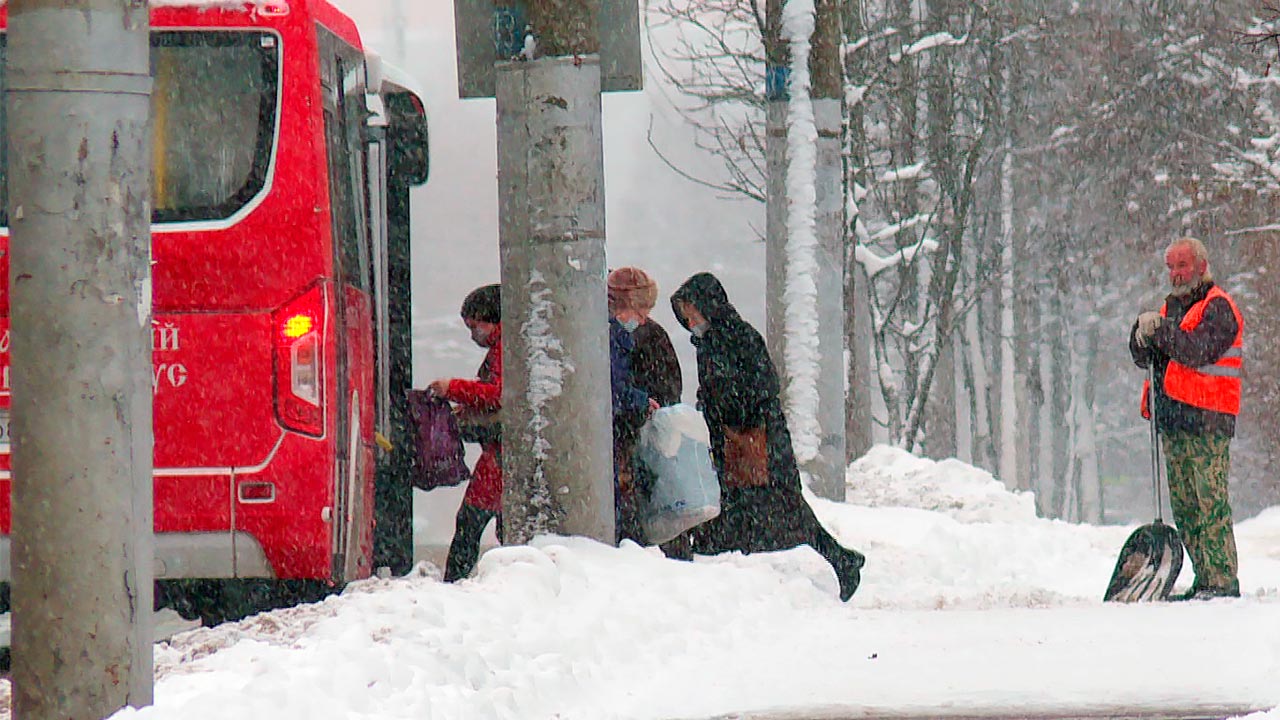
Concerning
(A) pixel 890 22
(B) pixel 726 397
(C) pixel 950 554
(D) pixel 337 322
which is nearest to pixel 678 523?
(B) pixel 726 397

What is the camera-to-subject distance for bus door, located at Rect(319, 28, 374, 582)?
7473 millimetres

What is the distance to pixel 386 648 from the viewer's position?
565cm

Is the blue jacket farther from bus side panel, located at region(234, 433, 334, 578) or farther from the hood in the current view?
bus side panel, located at region(234, 433, 334, 578)

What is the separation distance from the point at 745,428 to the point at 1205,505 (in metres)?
2.14

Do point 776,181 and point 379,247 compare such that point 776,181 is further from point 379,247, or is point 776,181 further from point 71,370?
point 71,370

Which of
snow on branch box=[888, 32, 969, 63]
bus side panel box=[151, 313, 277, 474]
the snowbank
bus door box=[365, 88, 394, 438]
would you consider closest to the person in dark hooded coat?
bus door box=[365, 88, 394, 438]

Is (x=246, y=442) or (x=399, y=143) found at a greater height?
(x=399, y=143)

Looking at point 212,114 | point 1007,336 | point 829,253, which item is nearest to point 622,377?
point 212,114

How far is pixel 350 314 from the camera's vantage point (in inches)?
304

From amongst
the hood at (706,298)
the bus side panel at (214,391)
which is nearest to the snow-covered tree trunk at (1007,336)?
the hood at (706,298)

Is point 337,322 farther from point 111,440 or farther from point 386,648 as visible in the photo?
point 111,440

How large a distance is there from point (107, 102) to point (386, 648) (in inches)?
82.0

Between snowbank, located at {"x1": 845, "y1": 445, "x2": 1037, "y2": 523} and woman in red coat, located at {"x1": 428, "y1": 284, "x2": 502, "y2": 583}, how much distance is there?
8.39 metres

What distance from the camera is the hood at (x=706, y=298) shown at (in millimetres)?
8859
